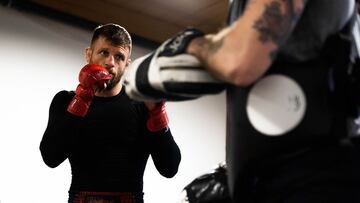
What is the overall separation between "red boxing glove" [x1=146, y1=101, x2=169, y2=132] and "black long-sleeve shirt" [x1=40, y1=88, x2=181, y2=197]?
6 centimetres

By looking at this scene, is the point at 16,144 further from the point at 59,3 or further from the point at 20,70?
the point at 59,3

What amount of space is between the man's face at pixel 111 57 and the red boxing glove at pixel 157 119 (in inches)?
14.4

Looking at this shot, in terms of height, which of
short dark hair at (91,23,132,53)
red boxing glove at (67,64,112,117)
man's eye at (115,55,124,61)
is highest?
short dark hair at (91,23,132,53)

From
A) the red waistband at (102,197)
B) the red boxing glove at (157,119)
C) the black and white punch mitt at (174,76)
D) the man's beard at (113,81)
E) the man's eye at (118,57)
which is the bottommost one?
the red waistband at (102,197)

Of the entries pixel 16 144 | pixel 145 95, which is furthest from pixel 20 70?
pixel 145 95

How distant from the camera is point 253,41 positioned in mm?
788

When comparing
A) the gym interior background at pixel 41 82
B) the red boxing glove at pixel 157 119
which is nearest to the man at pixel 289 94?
the red boxing glove at pixel 157 119

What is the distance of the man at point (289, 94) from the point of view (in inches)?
31.4

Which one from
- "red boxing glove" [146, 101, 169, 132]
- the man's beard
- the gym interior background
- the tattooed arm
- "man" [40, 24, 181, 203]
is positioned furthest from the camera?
the gym interior background

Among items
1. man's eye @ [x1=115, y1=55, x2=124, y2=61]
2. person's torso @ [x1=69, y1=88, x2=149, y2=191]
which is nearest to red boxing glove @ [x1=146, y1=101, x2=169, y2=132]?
person's torso @ [x1=69, y1=88, x2=149, y2=191]

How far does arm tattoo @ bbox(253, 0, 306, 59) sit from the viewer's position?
2.62ft

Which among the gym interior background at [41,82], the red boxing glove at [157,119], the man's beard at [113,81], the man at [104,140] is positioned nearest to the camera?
the red boxing glove at [157,119]

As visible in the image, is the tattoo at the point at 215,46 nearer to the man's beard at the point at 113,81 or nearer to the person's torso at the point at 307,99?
the person's torso at the point at 307,99

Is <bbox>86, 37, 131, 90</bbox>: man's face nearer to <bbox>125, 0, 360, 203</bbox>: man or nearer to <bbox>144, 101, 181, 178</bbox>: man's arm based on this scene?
<bbox>144, 101, 181, 178</bbox>: man's arm
